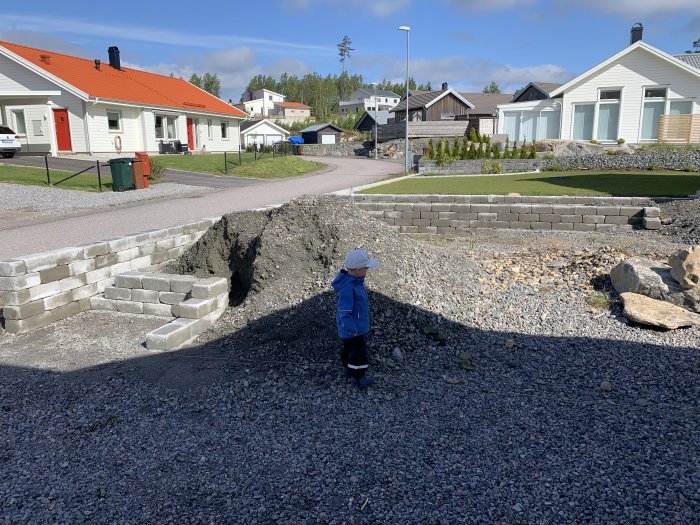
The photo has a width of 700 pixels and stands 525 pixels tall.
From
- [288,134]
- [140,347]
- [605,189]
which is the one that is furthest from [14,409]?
[288,134]

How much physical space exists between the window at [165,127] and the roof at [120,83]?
1033mm

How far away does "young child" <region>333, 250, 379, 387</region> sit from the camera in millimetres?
4629

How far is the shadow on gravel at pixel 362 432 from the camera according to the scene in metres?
3.21

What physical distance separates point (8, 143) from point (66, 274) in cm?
2524

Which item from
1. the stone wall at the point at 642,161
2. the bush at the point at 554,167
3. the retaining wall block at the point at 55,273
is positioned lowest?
the retaining wall block at the point at 55,273

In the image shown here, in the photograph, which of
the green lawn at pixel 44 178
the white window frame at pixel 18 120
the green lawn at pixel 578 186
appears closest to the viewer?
the green lawn at pixel 578 186

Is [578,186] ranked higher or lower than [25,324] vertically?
higher

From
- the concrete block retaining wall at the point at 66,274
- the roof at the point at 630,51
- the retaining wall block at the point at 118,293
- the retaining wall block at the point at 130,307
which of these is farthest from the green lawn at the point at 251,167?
the retaining wall block at the point at 130,307

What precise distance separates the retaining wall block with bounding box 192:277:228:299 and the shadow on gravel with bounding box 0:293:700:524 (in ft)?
1.99

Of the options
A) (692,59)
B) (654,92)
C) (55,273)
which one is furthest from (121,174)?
(692,59)

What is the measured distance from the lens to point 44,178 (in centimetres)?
2053

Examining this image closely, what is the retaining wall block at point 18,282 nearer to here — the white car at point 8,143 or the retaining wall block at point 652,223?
the retaining wall block at point 652,223

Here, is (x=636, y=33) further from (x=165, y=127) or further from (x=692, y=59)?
(x=165, y=127)

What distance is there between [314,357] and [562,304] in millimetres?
3338
